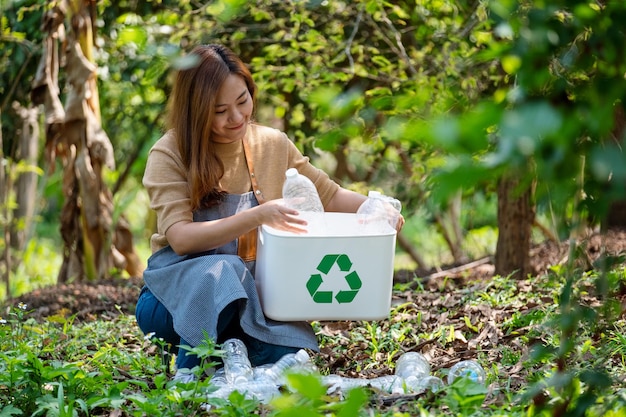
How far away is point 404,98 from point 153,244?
5.41 feet

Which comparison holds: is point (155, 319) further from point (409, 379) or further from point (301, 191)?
point (409, 379)

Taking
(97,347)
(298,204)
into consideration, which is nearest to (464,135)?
(298,204)

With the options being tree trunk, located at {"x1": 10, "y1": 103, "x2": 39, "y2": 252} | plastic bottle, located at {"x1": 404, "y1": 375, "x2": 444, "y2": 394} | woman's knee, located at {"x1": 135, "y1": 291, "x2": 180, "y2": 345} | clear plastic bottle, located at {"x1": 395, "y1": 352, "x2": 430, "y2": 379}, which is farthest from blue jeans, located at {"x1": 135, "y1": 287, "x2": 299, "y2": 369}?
tree trunk, located at {"x1": 10, "y1": 103, "x2": 39, "y2": 252}

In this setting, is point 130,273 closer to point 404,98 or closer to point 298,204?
point 298,204

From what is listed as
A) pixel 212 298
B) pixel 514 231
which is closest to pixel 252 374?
pixel 212 298

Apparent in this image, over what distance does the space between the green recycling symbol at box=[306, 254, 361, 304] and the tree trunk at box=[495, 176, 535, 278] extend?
163cm

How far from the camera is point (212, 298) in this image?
2662 millimetres

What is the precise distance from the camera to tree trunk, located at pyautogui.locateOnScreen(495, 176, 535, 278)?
403 centimetres

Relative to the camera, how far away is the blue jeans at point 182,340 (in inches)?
106

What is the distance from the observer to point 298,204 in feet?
9.28

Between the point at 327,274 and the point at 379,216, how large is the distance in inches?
13.1

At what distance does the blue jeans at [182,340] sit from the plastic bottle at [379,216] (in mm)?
454

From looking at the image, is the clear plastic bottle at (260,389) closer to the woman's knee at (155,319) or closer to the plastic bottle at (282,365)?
the plastic bottle at (282,365)

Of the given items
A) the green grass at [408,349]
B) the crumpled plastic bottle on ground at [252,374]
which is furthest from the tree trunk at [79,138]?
the crumpled plastic bottle on ground at [252,374]
